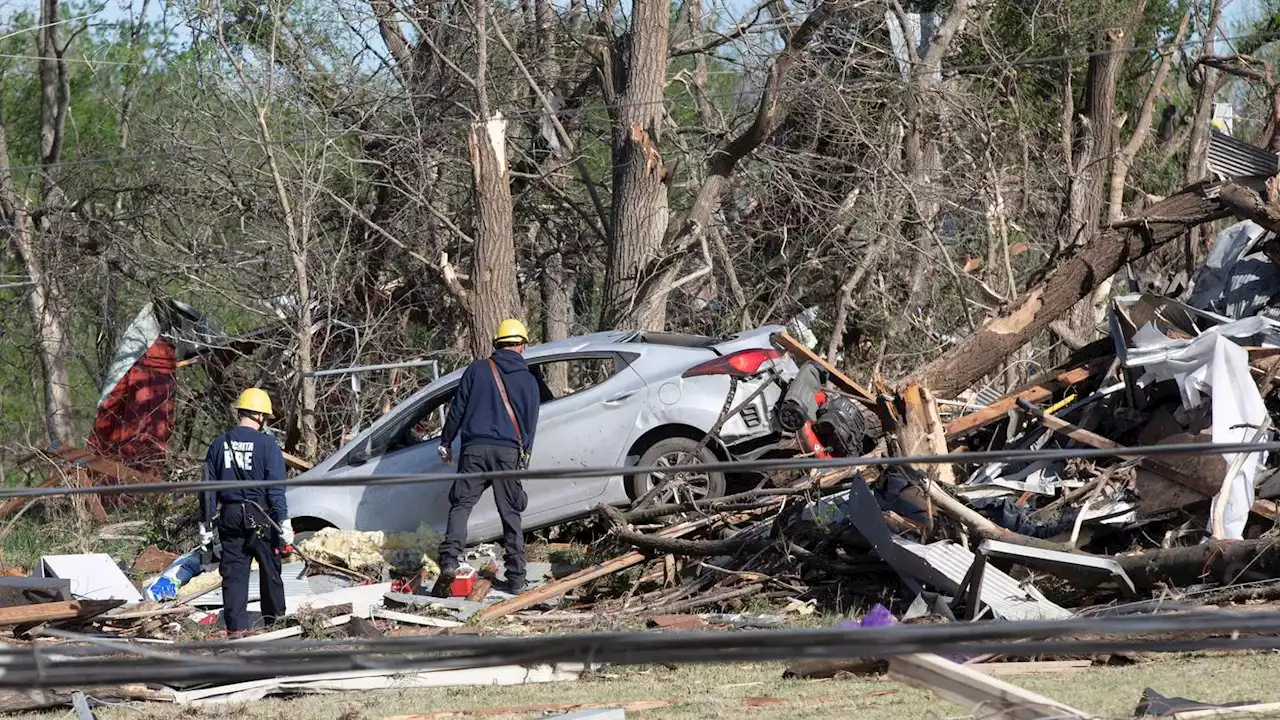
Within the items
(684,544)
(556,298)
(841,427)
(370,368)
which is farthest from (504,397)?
(556,298)

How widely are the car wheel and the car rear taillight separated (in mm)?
557

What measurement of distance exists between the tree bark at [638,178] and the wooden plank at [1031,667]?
345 inches

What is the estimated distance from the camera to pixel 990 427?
37.1ft

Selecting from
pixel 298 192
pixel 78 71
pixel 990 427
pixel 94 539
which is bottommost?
pixel 94 539

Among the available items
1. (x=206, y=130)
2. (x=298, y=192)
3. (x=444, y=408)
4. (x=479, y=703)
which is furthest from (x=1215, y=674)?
(x=206, y=130)

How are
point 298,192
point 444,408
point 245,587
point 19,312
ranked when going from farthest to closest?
point 19,312 → point 298,192 → point 444,408 → point 245,587

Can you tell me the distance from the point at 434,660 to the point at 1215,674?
4436 mm

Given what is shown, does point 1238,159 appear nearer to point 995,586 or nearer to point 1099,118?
point 995,586

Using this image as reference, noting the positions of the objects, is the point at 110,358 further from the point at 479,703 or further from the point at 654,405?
the point at 479,703

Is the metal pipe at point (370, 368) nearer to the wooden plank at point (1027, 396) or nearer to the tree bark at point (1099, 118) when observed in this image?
the wooden plank at point (1027, 396)

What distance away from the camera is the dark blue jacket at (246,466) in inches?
376

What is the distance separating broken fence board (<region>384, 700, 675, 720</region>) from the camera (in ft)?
21.6

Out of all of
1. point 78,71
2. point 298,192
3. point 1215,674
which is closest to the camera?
point 1215,674

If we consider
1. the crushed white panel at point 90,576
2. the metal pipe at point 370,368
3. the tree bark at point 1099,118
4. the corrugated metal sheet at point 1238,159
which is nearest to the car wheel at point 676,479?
the metal pipe at point 370,368
